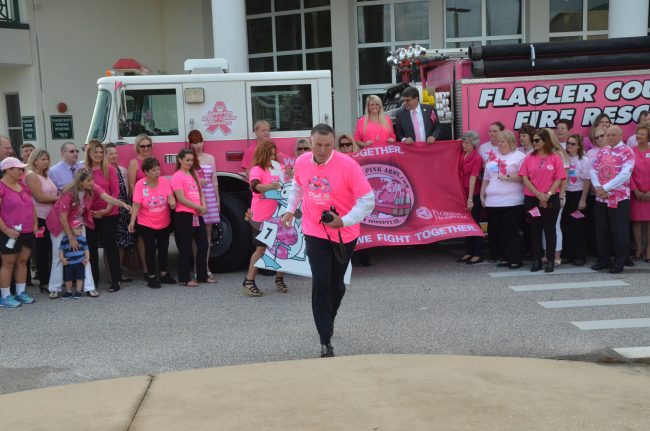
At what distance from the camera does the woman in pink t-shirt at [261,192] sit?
841 cm

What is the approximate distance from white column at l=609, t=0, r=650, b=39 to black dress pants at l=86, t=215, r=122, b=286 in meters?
12.0

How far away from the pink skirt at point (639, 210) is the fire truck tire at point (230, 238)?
4.89 m

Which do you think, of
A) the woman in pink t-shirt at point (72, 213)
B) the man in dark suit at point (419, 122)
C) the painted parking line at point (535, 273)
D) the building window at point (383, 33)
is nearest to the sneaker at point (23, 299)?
the woman in pink t-shirt at point (72, 213)

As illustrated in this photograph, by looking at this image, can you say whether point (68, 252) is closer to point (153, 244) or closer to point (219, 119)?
point (153, 244)

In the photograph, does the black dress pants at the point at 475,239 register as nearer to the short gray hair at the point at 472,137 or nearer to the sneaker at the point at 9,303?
the short gray hair at the point at 472,137

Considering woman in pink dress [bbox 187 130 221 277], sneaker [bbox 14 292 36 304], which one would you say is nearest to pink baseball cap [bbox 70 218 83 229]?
sneaker [bbox 14 292 36 304]

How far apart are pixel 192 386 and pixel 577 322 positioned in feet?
12.1

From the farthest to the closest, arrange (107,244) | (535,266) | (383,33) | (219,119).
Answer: (383,33) → (219,119) → (535,266) → (107,244)

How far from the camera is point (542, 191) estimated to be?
907cm

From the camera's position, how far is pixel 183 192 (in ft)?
29.2

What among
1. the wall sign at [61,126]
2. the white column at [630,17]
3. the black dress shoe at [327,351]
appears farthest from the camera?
the wall sign at [61,126]

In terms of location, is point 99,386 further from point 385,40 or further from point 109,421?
point 385,40

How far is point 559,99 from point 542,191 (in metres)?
1.53

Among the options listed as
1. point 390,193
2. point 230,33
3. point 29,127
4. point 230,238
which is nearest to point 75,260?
point 230,238
